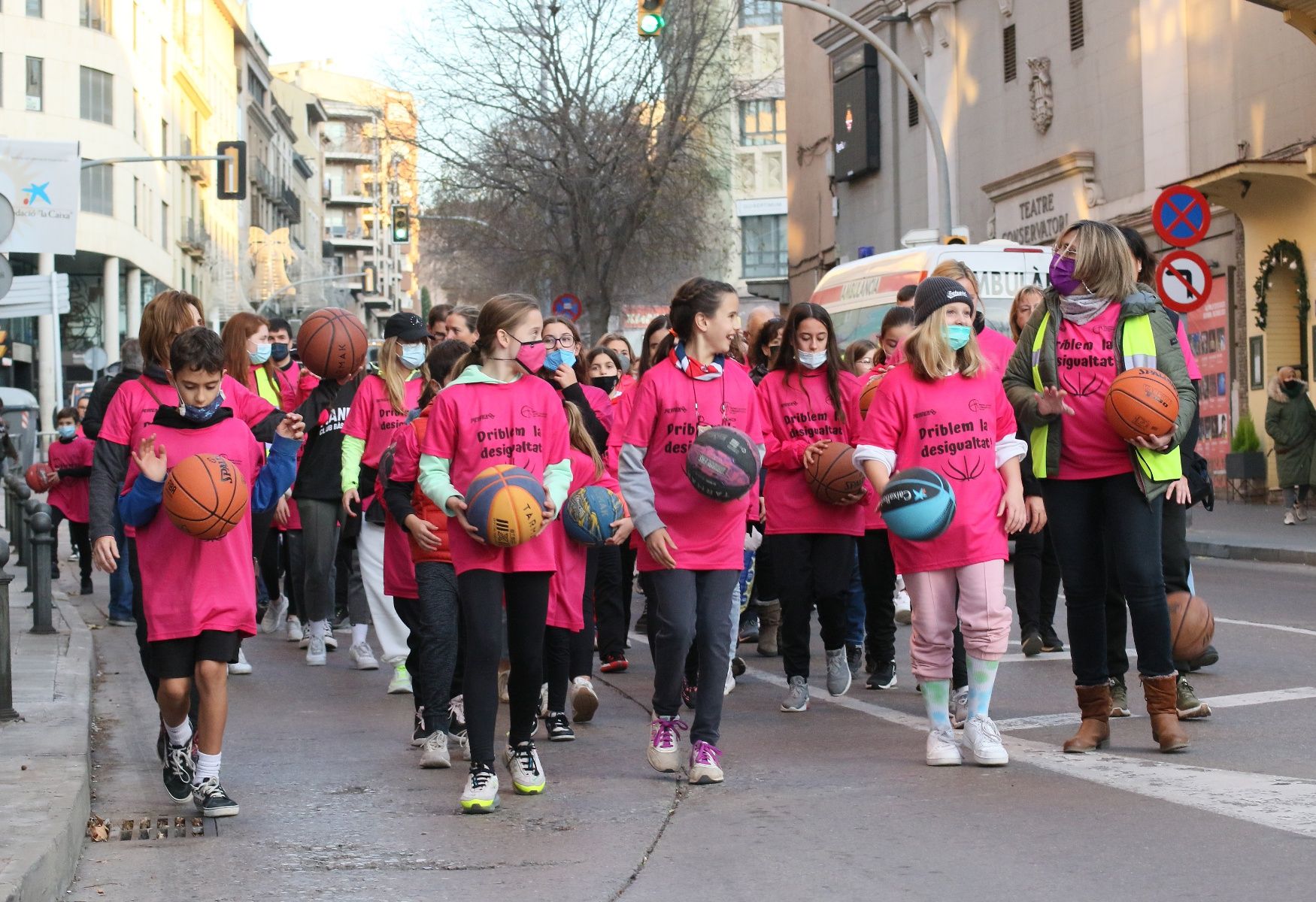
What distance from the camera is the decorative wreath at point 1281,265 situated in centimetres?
2403

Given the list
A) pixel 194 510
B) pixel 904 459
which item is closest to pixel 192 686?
pixel 194 510

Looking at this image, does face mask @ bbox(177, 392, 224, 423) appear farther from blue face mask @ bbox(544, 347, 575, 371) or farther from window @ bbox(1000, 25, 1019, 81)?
window @ bbox(1000, 25, 1019, 81)

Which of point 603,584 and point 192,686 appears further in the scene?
point 603,584

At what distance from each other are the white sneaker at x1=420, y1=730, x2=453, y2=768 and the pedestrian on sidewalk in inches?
607

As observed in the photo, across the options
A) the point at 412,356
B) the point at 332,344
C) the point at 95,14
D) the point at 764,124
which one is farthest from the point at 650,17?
the point at 764,124

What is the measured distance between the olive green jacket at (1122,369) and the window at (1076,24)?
24885 mm

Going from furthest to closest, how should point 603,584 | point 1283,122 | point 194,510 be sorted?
point 1283,122, point 603,584, point 194,510

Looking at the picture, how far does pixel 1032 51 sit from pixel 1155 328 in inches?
1055

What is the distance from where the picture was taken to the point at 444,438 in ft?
21.6

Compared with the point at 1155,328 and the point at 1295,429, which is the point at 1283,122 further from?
the point at 1155,328

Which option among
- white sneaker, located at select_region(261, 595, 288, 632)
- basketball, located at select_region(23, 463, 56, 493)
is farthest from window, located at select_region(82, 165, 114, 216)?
white sneaker, located at select_region(261, 595, 288, 632)

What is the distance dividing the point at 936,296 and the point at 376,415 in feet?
12.0

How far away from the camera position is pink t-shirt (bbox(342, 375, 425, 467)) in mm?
9617

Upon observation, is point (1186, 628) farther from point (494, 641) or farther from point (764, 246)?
point (764, 246)
